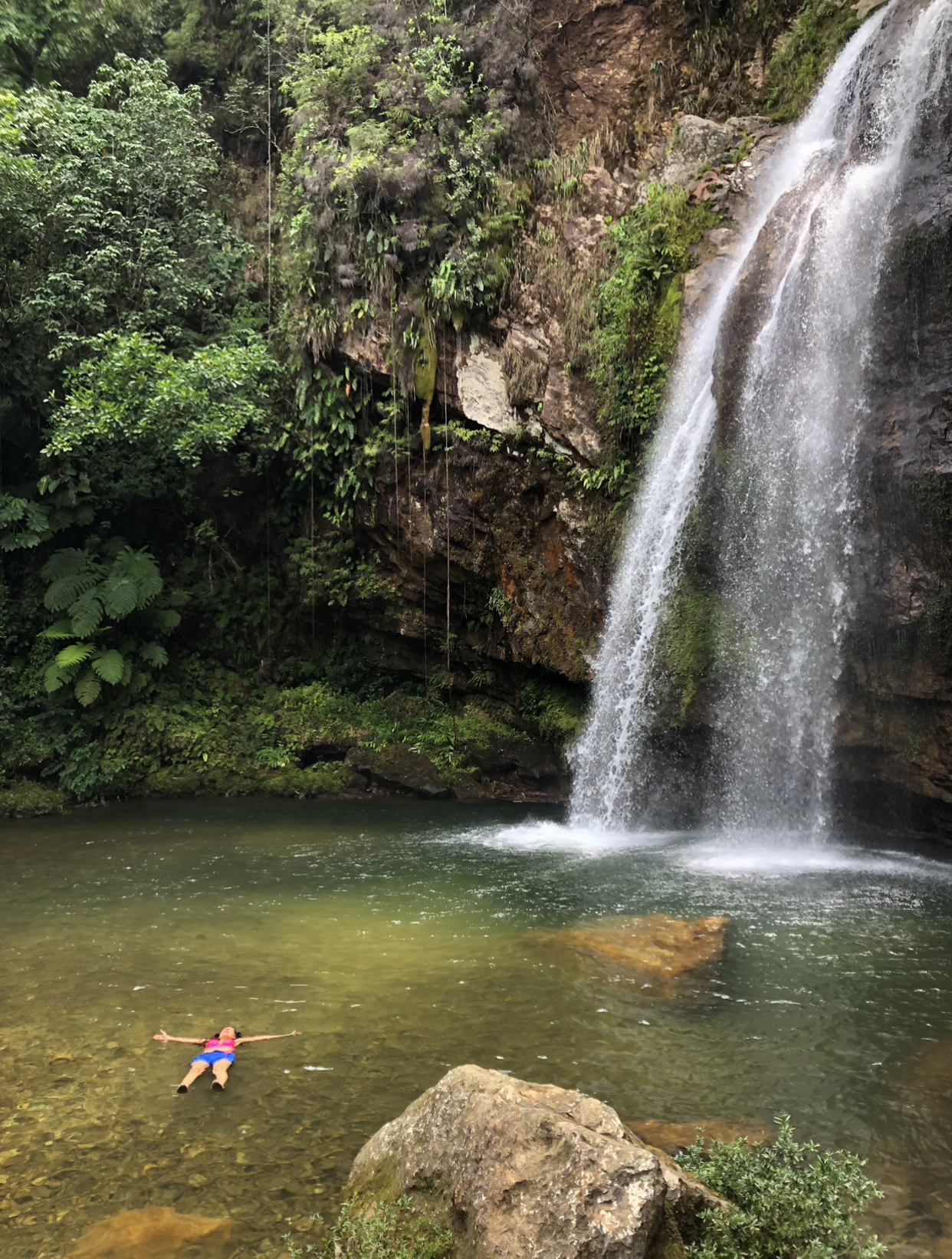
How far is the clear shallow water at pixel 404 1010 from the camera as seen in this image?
3.89 meters

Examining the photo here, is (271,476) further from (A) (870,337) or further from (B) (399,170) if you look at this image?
(A) (870,337)

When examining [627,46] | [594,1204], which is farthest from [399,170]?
[594,1204]

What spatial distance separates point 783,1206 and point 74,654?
1219 centimetres

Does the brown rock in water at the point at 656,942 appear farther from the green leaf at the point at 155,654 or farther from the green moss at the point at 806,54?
the green moss at the point at 806,54

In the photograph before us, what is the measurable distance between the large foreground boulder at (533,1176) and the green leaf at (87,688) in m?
11.0

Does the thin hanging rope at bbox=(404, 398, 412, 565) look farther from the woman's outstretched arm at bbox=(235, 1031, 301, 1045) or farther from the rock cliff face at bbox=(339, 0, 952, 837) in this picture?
the woman's outstretched arm at bbox=(235, 1031, 301, 1045)

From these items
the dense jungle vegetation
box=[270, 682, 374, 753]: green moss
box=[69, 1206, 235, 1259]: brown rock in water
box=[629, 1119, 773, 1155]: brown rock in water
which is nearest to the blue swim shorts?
box=[69, 1206, 235, 1259]: brown rock in water

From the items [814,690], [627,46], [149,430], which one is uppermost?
[627,46]

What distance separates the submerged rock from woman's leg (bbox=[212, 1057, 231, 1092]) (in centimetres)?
892

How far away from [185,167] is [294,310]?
2690 millimetres

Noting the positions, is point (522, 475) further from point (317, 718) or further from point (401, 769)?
point (317, 718)

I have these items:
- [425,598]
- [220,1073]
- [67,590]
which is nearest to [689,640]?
[425,598]

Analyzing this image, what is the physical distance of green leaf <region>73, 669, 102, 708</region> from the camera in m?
13.1

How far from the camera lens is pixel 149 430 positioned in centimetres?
1298
